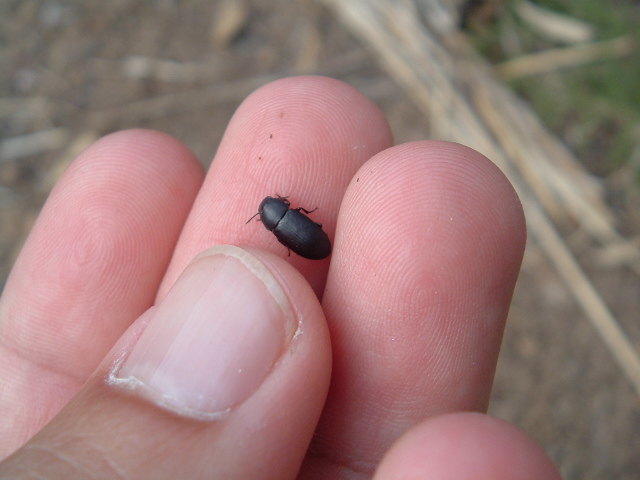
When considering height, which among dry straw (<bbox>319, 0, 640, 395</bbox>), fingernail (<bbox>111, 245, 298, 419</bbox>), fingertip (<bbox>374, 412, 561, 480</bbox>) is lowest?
dry straw (<bbox>319, 0, 640, 395</bbox>)

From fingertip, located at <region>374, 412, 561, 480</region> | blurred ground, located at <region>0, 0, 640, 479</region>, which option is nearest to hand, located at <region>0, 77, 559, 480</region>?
fingertip, located at <region>374, 412, 561, 480</region>

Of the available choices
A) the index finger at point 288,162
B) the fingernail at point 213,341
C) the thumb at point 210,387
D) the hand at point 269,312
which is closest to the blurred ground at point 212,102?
the hand at point 269,312

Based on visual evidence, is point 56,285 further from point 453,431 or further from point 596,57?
point 596,57

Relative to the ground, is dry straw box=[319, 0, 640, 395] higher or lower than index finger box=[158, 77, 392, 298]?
lower

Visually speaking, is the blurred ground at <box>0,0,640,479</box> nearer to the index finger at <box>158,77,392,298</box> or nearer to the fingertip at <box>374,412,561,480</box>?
the index finger at <box>158,77,392,298</box>

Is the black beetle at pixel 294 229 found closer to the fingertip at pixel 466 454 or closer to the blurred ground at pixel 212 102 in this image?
the fingertip at pixel 466 454

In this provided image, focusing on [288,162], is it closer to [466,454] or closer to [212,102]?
[466,454]
